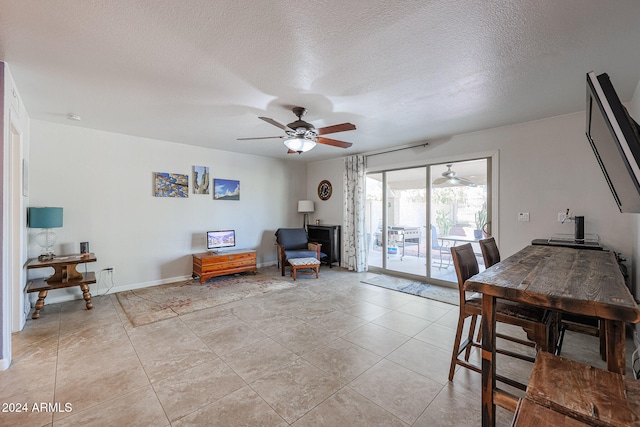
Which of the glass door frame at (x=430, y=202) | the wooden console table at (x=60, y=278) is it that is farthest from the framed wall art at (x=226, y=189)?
the glass door frame at (x=430, y=202)

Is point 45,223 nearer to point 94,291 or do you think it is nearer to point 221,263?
point 94,291

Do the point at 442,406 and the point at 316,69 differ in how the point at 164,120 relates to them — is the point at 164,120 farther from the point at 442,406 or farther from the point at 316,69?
the point at 442,406

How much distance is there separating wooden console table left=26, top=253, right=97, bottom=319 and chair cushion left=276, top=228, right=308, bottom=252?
2930 millimetres

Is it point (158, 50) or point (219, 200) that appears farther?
point (219, 200)

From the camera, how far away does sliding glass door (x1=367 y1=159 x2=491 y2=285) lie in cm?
412

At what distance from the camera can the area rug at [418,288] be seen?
3.78 meters

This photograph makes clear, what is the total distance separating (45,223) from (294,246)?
3694 millimetres

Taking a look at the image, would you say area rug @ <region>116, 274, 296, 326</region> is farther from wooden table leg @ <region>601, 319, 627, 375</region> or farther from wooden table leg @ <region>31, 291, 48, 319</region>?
wooden table leg @ <region>601, 319, 627, 375</region>

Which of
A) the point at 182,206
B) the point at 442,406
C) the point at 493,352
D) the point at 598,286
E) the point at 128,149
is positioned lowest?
the point at 442,406

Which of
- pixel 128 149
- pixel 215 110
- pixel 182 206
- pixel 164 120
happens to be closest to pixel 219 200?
pixel 182 206

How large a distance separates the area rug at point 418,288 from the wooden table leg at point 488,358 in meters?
2.28

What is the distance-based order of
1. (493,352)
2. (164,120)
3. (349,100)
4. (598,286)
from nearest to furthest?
(598,286) → (493,352) → (349,100) → (164,120)

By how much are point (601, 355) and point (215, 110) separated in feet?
14.6

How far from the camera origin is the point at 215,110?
312 cm
